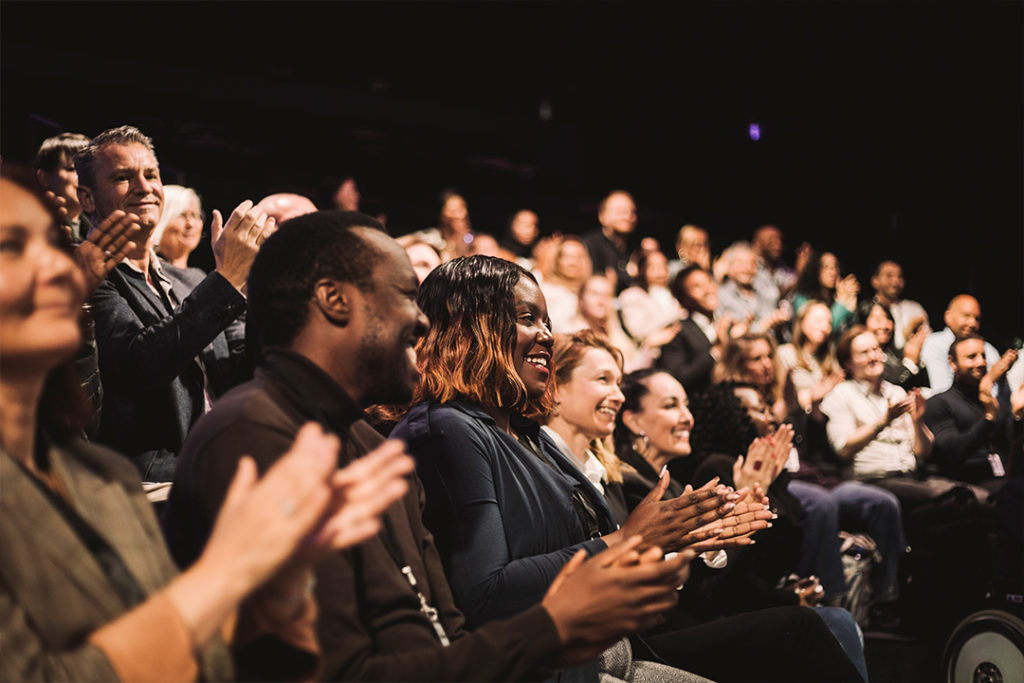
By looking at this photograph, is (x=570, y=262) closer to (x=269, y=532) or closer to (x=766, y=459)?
(x=766, y=459)

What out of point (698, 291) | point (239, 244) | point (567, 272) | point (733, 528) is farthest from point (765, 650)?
point (698, 291)

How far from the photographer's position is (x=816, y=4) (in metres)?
6.03

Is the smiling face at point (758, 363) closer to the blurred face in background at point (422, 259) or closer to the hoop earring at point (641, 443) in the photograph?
the hoop earring at point (641, 443)

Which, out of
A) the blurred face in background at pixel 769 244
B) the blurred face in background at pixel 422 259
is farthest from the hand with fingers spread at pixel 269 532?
the blurred face in background at pixel 769 244

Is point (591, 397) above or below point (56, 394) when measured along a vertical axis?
below

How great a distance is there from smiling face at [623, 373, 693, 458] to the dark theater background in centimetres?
185

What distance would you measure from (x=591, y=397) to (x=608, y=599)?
65.7 inches

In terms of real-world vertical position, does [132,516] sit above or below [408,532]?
above

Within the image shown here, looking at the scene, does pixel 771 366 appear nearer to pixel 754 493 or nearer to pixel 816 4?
pixel 754 493

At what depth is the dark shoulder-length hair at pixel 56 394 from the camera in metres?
1.15

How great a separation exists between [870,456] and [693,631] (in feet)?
9.22

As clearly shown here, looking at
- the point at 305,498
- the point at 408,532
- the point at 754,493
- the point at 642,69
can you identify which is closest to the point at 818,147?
the point at 642,69

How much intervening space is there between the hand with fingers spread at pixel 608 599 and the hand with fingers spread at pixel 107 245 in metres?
1.26

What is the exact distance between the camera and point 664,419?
3.57m
